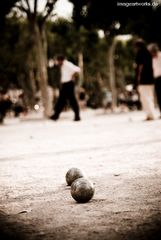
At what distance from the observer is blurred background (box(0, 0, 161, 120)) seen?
20953mm

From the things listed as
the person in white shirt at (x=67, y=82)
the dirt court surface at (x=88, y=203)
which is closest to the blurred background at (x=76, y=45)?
the person in white shirt at (x=67, y=82)

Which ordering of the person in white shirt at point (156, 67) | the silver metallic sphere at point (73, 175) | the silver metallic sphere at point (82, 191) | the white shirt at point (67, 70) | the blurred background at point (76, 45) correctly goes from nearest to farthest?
the silver metallic sphere at point (82, 191), the silver metallic sphere at point (73, 175), the person in white shirt at point (156, 67), the white shirt at point (67, 70), the blurred background at point (76, 45)

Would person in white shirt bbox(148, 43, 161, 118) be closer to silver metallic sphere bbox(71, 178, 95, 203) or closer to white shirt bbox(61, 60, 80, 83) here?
white shirt bbox(61, 60, 80, 83)

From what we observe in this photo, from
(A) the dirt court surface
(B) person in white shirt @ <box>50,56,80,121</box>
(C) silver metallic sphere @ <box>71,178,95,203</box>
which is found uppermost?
(B) person in white shirt @ <box>50,56,80,121</box>

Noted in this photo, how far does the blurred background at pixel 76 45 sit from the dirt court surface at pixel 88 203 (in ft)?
33.0

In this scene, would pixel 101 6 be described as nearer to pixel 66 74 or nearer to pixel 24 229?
pixel 66 74

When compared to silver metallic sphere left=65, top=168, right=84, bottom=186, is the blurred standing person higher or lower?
higher

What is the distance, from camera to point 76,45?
42344 millimetres

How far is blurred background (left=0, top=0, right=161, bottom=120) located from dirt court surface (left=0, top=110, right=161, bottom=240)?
10.0m

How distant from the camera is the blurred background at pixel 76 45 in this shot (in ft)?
68.7

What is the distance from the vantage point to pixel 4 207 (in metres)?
4.10

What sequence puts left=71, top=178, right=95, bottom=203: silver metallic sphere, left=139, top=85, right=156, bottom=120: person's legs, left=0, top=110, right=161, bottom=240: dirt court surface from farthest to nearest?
left=139, top=85, right=156, bottom=120: person's legs < left=71, top=178, right=95, bottom=203: silver metallic sphere < left=0, top=110, right=161, bottom=240: dirt court surface

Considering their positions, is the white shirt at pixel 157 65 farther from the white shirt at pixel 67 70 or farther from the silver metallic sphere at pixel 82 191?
the silver metallic sphere at pixel 82 191

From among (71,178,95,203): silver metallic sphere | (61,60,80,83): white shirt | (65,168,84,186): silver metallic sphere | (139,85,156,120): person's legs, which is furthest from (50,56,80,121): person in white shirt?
(71,178,95,203): silver metallic sphere
